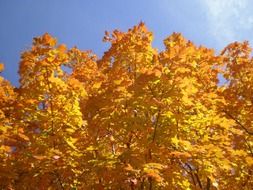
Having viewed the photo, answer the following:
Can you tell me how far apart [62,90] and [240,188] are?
873 cm

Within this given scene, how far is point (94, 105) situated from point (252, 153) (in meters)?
6.72

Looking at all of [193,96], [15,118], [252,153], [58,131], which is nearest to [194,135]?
[193,96]

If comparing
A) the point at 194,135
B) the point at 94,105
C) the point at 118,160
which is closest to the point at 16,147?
the point at 94,105

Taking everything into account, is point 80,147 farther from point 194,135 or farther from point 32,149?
point 194,135

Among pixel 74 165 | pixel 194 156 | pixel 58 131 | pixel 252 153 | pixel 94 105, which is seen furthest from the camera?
pixel 252 153

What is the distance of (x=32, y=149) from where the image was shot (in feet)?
38.8

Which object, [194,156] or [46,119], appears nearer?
[194,156]

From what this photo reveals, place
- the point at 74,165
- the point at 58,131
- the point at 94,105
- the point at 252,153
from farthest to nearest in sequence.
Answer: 1. the point at 252,153
2. the point at 94,105
3. the point at 58,131
4. the point at 74,165

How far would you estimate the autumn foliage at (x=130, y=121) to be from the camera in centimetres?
1091

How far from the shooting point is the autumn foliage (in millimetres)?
10914

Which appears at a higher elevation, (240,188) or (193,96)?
(193,96)

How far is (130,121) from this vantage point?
447 inches

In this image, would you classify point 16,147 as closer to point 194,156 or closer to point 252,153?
point 194,156

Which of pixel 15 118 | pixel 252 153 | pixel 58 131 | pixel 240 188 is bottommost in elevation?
pixel 240 188
